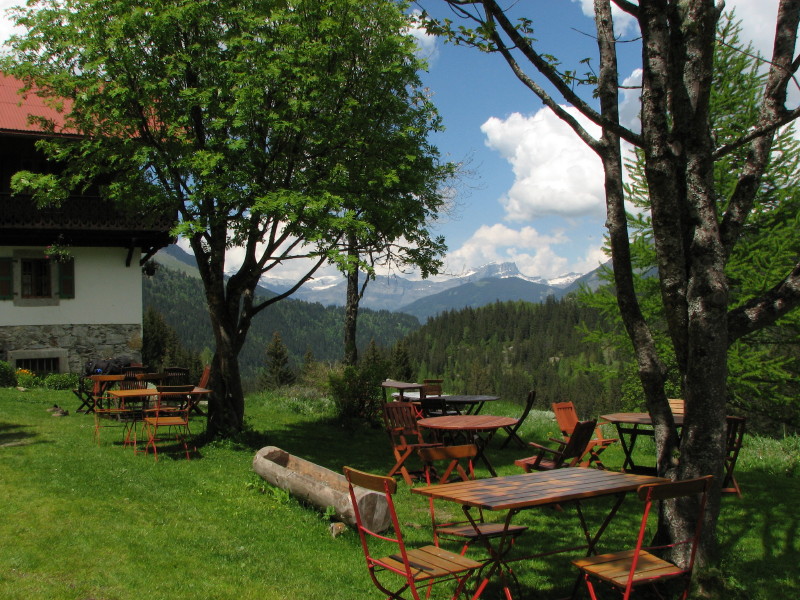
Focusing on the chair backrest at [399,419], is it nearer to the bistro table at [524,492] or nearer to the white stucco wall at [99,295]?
the bistro table at [524,492]

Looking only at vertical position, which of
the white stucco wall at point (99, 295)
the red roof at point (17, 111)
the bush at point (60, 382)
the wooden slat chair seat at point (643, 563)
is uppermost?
the red roof at point (17, 111)

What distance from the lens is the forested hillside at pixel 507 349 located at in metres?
117

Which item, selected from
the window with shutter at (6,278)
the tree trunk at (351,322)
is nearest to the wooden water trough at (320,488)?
the tree trunk at (351,322)

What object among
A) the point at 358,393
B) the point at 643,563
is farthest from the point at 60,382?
the point at 643,563

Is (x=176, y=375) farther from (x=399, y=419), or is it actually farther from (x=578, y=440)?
(x=578, y=440)

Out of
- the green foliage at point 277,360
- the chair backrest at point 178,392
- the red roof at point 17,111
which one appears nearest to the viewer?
the chair backrest at point 178,392

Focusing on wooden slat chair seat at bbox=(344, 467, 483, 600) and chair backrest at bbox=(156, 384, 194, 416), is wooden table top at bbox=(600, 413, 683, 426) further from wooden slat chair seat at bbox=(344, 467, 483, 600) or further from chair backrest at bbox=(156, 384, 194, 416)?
chair backrest at bbox=(156, 384, 194, 416)

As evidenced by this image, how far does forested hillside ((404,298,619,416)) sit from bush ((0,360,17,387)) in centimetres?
8909

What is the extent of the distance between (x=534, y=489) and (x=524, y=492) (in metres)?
0.17

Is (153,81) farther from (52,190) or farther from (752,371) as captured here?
(752,371)

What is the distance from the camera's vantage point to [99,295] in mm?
21047

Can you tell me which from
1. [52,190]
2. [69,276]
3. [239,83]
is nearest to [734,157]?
[239,83]

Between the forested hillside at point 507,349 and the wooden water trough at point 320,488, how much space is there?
95.9 m

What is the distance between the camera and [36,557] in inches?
209
